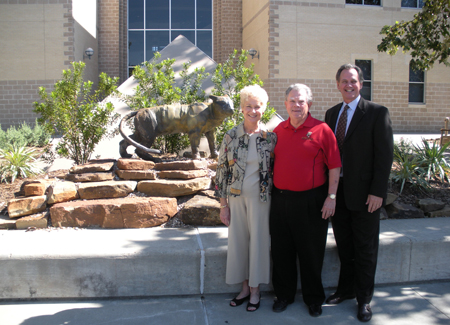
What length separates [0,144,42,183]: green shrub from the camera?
17.3 ft

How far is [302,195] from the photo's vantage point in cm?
263

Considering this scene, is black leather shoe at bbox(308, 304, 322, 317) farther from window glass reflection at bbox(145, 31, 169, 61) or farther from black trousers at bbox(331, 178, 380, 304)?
window glass reflection at bbox(145, 31, 169, 61)

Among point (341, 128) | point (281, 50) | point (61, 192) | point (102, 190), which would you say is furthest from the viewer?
point (281, 50)

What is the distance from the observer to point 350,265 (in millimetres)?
2959

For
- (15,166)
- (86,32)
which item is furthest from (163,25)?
(15,166)

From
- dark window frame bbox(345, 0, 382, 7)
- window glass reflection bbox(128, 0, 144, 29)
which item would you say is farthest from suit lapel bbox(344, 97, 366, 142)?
window glass reflection bbox(128, 0, 144, 29)

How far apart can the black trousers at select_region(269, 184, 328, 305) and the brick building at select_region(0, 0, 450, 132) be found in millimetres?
11014

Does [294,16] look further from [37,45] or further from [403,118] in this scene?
[37,45]

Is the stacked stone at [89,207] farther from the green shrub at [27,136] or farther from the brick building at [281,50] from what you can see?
the brick building at [281,50]

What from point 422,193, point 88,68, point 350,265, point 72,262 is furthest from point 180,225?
point 88,68

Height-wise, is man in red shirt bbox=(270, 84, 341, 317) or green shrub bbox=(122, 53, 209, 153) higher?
green shrub bbox=(122, 53, 209, 153)

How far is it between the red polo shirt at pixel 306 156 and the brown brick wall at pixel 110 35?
48.6 feet

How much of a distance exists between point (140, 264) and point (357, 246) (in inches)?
69.2

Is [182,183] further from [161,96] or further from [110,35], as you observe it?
[110,35]
